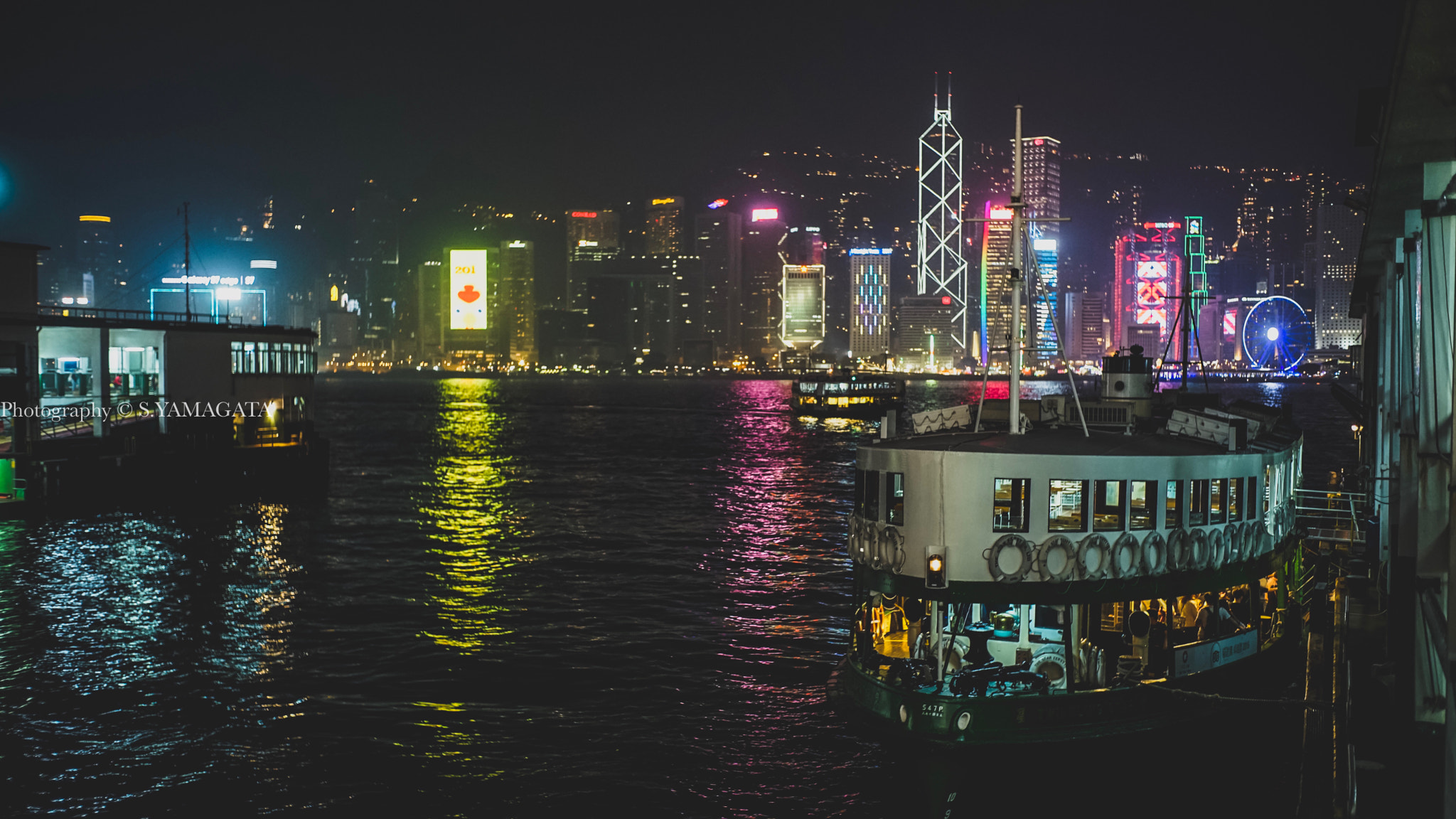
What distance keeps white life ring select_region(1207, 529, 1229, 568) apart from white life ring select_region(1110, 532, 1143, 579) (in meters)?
2.09

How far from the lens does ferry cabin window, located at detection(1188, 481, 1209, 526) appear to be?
19641mm

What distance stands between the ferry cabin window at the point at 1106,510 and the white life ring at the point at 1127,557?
0.25 metres

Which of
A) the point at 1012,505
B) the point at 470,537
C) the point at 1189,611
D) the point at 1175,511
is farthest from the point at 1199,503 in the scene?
the point at 470,537

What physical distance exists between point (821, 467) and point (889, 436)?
62.0 meters

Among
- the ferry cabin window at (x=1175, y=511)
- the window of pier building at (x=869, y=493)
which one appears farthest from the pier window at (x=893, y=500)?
the ferry cabin window at (x=1175, y=511)

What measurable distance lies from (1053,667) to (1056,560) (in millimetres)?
1969

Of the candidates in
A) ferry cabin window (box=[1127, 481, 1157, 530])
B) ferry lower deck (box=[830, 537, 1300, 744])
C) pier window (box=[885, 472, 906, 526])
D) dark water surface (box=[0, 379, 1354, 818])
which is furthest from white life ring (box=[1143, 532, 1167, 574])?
pier window (box=[885, 472, 906, 526])

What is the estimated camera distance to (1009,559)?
57.9 feet

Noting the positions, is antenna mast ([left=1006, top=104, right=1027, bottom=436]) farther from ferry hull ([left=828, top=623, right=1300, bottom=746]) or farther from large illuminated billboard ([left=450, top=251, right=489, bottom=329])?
large illuminated billboard ([left=450, top=251, right=489, bottom=329])

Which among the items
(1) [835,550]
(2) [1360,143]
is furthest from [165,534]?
(2) [1360,143]

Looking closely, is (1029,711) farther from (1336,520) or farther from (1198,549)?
(1336,520)

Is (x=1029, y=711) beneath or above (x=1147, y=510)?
beneath

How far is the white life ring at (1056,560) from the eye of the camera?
58.2 feet

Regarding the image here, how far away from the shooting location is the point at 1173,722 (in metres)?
18.3
